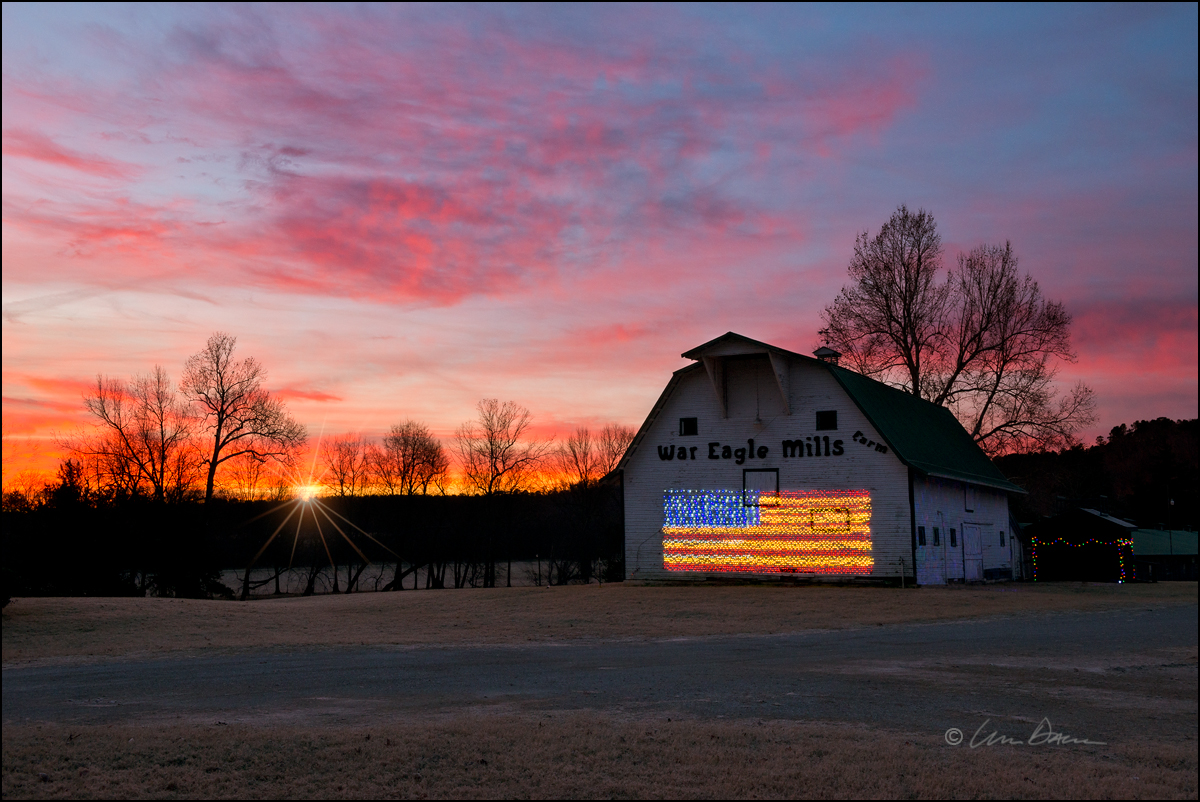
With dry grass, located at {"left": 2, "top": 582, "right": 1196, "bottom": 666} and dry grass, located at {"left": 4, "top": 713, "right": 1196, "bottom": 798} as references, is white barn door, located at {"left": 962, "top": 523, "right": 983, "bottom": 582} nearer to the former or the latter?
dry grass, located at {"left": 2, "top": 582, "right": 1196, "bottom": 666}

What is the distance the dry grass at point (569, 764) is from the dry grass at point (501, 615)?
1018 cm

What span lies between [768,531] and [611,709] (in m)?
24.9

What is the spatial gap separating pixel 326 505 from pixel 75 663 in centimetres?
6122

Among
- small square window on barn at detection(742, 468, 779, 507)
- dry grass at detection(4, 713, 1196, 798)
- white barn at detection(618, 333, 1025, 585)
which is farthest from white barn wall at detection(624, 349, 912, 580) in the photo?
dry grass at detection(4, 713, 1196, 798)

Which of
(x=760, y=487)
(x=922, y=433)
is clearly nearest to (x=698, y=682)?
(x=760, y=487)

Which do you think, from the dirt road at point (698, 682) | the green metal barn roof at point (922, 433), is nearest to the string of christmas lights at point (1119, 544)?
the green metal barn roof at point (922, 433)

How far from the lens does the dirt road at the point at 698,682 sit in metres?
10.6

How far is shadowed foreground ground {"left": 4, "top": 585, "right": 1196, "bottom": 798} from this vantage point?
7.71 m

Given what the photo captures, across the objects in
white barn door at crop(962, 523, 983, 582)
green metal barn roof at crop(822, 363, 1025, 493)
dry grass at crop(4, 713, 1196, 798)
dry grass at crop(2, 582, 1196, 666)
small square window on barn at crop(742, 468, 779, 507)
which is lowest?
dry grass at crop(2, 582, 1196, 666)

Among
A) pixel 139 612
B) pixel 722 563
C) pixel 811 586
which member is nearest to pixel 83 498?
pixel 139 612

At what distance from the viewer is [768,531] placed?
3512cm

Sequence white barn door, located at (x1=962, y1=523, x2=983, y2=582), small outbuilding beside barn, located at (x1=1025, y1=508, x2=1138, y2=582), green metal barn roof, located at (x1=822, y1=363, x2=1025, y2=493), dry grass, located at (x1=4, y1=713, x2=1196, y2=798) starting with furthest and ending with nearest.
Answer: small outbuilding beside barn, located at (x1=1025, y1=508, x2=1138, y2=582), white barn door, located at (x1=962, y1=523, x2=983, y2=582), green metal barn roof, located at (x1=822, y1=363, x2=1025, y2=493), dry grass, located at (x1=4, y1=713, x2=1196, y2=798)

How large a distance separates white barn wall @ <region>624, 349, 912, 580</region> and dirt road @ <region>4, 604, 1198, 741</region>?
1455 cm

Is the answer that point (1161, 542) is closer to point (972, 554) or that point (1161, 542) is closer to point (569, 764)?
point (972, 554)
